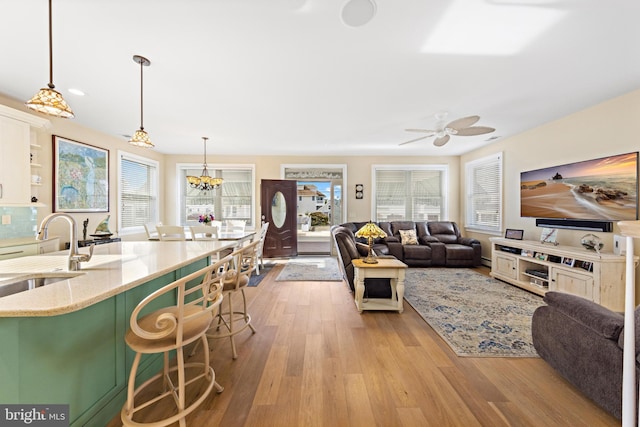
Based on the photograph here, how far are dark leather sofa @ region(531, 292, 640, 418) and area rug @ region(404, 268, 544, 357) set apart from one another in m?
0.35

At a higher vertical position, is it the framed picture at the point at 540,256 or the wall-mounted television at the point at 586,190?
the wall-mounted television at the point at 586,190

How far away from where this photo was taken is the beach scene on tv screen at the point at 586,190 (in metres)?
2.82

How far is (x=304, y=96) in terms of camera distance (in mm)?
2939

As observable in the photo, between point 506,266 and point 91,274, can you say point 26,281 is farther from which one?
point 506,266

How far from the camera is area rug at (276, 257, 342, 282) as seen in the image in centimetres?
429

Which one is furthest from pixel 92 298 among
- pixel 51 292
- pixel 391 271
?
pixel 391 271

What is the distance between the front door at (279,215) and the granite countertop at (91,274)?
385 cm

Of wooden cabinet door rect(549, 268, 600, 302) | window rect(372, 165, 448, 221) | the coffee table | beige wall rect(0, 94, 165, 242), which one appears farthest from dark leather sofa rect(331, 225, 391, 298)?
beige wall rect(0, 94, 165, 242)

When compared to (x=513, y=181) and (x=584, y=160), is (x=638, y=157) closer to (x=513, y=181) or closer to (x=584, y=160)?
(x=584, y=160)

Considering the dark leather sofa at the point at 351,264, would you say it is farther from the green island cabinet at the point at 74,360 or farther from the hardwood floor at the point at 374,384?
the green island cabinet at the point at 74,360

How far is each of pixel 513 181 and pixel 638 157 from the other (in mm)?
1786

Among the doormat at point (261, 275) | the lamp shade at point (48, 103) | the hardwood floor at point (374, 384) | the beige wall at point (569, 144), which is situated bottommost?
the hardwood floor at point (374, 384)

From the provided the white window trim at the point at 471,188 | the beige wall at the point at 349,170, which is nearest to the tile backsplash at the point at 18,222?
the beige wall at the point at 349,170

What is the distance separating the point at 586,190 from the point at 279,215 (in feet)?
18.1
